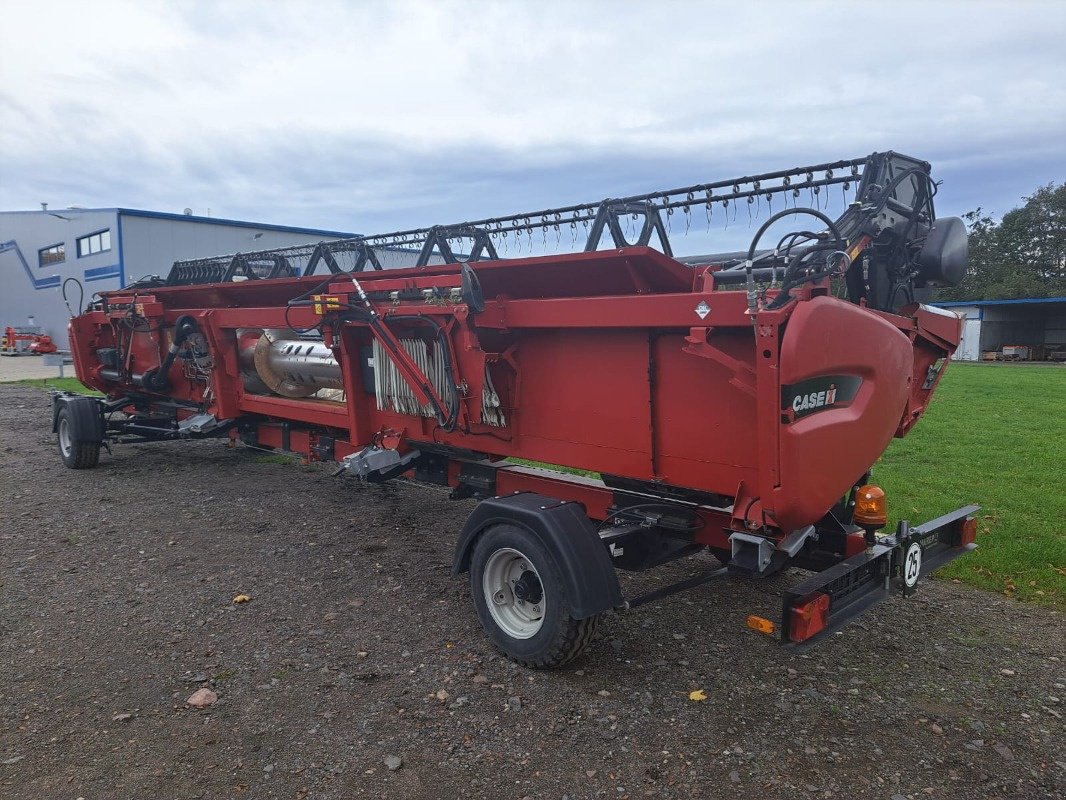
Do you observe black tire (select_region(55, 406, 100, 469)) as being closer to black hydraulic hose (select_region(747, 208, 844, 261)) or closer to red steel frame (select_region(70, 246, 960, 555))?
red steel frame (select_region(70, 246, 960, 555))

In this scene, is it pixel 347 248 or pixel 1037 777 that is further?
pixel 347 248

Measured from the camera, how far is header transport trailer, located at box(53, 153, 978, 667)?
3.14 metres

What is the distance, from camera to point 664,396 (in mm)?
3746

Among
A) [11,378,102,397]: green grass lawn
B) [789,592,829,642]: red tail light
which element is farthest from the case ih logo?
[11,378,102,397]: green grass lawn

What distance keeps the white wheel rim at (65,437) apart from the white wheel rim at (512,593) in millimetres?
6748

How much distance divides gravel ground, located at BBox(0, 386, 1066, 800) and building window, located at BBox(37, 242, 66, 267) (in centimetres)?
3317

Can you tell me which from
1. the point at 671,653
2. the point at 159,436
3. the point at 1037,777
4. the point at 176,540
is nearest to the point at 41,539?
the point at 176,540

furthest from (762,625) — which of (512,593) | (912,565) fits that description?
(512,593)

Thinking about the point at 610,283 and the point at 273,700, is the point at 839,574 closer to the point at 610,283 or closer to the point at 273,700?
the point at 610,283

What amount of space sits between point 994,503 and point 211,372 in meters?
7.29

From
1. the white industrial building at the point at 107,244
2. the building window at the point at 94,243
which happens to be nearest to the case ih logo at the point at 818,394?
the white industrial building at the point at 107,244

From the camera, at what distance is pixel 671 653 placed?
3.94m

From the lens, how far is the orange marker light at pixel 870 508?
370cm

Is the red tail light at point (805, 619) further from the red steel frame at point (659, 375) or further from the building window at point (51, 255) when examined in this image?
the building window at point (51, 255)
